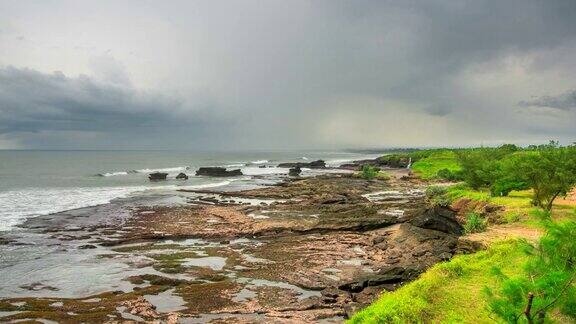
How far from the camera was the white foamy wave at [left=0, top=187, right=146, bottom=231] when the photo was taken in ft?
165

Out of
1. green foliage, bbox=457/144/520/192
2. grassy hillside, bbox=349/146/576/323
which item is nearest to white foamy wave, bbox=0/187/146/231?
grassy hillside, bbox=349/146/576/323

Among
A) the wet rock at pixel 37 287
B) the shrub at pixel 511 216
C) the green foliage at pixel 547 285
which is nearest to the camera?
the green foliage at pixel 547 285

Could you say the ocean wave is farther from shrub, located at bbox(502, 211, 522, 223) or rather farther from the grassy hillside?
shrub, located at bbox(502, 211, 522, 223)

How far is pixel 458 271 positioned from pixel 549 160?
19147mm

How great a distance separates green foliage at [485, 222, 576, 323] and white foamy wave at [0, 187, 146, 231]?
45637mm

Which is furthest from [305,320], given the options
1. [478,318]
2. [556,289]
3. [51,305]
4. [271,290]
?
[51,305]

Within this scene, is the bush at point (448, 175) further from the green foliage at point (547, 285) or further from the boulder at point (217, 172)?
the green foliage at point (547, 285)

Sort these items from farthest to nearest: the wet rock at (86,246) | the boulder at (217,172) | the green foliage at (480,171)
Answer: the boulder at (217,172) < the green foliage at (480,171) < the wet rock at (86,246)

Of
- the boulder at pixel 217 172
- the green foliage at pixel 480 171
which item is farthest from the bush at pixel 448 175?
the boulder at pixel 217 172

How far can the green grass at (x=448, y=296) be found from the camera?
16000 millimetres

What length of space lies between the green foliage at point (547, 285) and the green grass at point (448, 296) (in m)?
2.35

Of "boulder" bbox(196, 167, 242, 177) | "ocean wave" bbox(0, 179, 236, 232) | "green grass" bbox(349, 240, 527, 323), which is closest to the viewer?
"green grass" bbox(349, 240, 527, 323)

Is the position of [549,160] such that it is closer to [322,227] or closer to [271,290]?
[322,227]

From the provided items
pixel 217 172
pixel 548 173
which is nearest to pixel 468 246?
pixel 548 173
